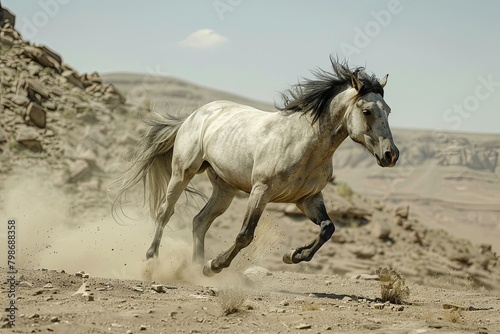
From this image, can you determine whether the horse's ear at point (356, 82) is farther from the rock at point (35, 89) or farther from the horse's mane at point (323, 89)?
the rock at point (35, 89)

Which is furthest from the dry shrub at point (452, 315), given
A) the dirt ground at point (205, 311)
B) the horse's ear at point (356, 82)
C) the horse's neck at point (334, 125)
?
the horse's ear at point (356, 82)

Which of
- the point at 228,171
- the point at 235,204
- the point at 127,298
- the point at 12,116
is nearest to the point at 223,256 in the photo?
the point at 228,171

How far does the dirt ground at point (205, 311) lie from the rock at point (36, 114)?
1365 centimetres

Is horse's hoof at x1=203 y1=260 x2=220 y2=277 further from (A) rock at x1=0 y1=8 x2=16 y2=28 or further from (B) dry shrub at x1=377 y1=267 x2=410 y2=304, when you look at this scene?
(A) rock at x1=0 y1=8 x2=16 y2=28

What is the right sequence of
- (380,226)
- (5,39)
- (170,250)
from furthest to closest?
1. (5,39)
2. (380,226)
3. (170,250)

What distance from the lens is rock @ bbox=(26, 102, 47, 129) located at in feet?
69.6

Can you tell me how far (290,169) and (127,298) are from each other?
227cm

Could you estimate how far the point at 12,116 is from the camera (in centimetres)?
2114

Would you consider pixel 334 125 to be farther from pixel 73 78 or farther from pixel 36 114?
pixel 73 78

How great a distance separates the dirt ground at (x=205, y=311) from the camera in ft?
20.8

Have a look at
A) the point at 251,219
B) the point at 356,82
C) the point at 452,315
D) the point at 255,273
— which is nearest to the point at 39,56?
the point at 255,273

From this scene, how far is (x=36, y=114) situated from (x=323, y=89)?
14058 millimetres

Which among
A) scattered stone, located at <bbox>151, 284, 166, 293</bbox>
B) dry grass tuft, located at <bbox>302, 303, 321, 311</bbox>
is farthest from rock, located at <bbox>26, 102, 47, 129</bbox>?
dry grass tuft, located at <bbox>302, 303, 321, 311</bbox>

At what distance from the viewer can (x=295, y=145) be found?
8.63 meters
